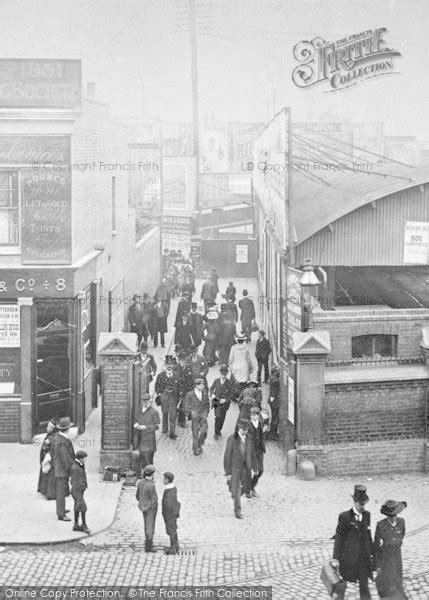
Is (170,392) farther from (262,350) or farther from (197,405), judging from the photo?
(262,350)

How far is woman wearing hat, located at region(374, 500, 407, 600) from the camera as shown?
10.7 meters

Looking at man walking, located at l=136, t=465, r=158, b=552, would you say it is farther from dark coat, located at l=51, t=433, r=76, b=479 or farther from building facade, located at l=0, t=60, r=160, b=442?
building facade, located at l=0, t=60, r=160, b=442

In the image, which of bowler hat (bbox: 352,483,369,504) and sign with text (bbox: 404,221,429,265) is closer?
bowler hat (bbox: 352,483,369,504)

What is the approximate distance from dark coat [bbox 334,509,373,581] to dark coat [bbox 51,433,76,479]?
499cm

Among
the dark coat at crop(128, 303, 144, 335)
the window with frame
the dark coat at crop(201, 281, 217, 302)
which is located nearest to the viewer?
the window with frame

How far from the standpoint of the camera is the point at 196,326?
994 inches

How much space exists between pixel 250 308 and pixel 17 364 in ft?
32.2

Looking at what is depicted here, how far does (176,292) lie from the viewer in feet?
124

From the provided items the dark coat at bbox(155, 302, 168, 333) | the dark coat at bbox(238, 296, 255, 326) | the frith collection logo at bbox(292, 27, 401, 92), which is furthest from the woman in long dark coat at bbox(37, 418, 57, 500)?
the dark coat at bbox(238, 296, 255, 326)

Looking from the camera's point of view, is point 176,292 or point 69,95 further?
point 176,292

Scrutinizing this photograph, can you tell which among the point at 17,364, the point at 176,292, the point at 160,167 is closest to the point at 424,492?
the point at 17,364

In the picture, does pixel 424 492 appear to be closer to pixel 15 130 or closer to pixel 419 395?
pixel 419 395

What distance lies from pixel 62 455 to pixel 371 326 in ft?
20.8

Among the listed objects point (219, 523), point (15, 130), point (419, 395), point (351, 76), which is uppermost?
point (351, 76)
